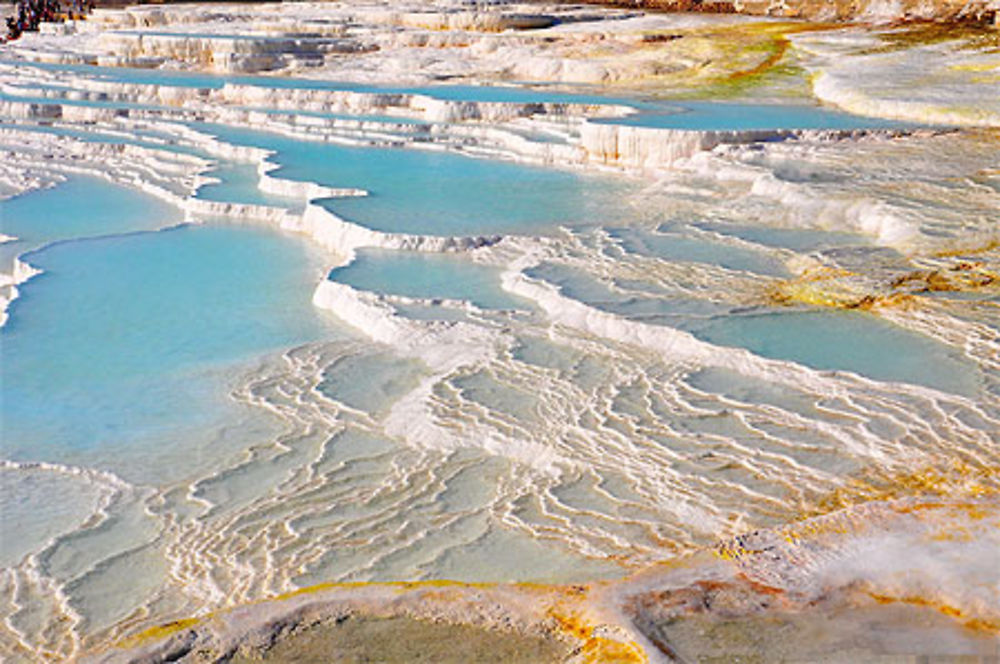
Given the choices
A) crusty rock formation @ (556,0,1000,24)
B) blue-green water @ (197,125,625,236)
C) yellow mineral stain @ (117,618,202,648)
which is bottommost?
yellow mineral stain @ (117,618,202,648)

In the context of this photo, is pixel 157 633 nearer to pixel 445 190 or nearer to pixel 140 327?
pixel 140 327

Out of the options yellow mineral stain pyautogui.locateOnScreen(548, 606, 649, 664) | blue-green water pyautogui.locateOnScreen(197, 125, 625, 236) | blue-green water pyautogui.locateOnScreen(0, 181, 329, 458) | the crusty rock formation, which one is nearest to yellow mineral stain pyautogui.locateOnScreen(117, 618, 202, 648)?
yellow mineral stain pyautogui.locateOnScreen(548, 606, 649, 664)

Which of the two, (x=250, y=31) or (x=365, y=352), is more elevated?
(x=250, y=31)

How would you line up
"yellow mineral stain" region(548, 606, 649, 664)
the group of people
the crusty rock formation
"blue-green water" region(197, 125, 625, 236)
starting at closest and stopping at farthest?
"yellow mineral stain" region(548, 606, 649, 664), "blue-green water" region(197, 125, 625, 236), the crusty rock formation, the group of people

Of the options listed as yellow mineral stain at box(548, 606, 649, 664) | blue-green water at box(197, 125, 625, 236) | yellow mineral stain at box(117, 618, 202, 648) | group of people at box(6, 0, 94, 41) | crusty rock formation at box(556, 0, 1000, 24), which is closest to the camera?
yellow mineral stain at box(548, 606, 649, 664)

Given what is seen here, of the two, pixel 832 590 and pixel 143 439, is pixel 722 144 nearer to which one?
pixel 143 439

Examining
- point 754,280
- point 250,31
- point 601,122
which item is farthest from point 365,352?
point 250,31

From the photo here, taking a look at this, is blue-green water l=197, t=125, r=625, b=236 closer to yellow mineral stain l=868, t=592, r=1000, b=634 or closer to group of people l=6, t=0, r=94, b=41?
yellow mineral stain l=868, t=592, r=1000, b=634

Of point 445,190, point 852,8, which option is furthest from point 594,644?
point 852,8

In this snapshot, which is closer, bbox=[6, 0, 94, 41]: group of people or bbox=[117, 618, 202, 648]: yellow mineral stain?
bbox=[117, 618, 202, 648]: yellow mineral stain
